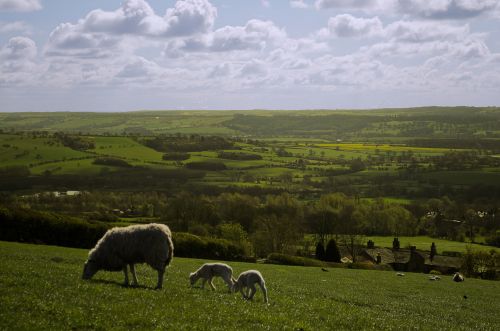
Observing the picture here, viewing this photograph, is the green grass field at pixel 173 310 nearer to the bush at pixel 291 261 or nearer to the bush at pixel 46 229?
the bush at pixel 46 229

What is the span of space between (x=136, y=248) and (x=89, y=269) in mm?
2145

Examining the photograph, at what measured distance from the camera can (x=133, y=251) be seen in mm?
20078

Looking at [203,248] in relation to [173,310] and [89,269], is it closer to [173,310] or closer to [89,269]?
[89,269]

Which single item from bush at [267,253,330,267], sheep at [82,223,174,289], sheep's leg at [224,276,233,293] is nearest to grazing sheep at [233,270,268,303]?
sheep's leg at [224,276,233,293]

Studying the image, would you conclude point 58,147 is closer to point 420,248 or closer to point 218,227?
point 218,227

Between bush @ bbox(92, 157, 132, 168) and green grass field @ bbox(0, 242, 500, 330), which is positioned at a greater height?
green grass field @ bbox(0, 242, 500, 330)

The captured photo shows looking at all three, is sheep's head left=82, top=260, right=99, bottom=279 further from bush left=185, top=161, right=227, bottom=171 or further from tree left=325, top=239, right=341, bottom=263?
bush left=185, top=161, right=227, bottom=171

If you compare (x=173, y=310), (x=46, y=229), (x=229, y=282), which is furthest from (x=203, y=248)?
(x=173, y=310)

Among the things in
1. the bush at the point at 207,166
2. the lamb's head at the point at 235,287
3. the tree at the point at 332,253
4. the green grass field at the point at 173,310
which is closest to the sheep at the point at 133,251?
the green grass field at the point at 173,310

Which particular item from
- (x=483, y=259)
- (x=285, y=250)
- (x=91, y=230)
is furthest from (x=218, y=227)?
(x=483, y=259)

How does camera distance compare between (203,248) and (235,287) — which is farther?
(203,248)

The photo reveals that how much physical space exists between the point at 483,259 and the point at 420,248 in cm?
2243

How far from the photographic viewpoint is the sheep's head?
Result: 2019 centimetres

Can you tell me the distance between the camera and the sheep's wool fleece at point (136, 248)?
65.7 ft
